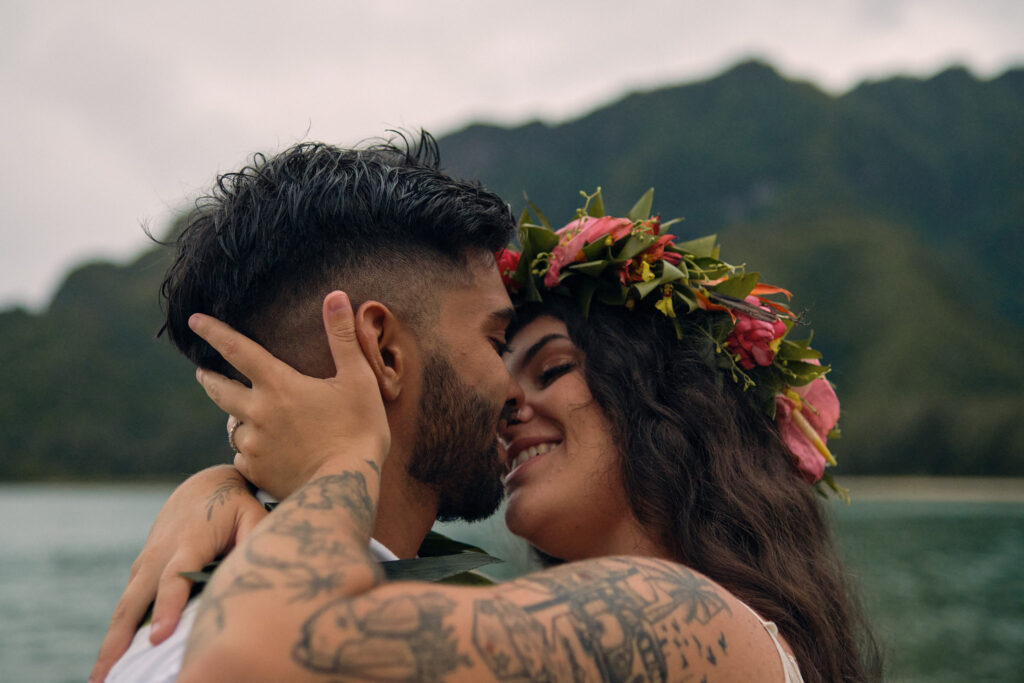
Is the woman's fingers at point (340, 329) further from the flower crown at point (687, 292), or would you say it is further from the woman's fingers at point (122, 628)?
the flower crown at point (687, 292)

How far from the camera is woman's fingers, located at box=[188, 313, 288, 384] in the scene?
3.01 metres

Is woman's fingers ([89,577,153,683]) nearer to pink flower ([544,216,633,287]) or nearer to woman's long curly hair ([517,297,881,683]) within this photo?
woman's long curly hair ([517,297,881,683])

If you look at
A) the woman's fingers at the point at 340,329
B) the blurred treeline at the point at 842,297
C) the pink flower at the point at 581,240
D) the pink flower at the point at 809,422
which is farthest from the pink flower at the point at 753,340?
the blurred treeline at the point at 842,297

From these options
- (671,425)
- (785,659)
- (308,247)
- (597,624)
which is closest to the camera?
(597,624)

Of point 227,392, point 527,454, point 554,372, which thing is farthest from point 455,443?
point 554,372

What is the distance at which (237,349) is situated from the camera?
3.04 meters

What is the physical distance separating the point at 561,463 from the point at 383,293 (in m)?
1.39

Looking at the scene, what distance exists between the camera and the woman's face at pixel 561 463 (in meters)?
4.32

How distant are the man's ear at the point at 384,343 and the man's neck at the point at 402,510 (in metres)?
0.33

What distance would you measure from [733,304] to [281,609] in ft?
10.1

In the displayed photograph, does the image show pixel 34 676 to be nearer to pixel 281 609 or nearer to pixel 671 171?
pixel 281 609

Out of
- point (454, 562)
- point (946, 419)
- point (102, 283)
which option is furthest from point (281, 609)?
point (102, 283)

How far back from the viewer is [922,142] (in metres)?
188

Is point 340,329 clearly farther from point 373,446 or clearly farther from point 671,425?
point 671,425
